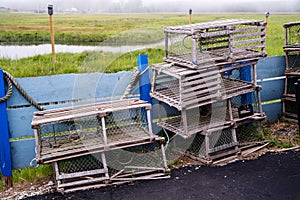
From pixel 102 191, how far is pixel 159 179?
0.71 meters

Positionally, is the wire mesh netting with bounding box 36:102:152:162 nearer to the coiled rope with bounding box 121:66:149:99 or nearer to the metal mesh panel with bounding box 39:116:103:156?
the metal mesh panel with bounding box 39:116:103:156

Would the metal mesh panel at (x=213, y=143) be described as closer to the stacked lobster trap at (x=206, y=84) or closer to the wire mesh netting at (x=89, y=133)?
the stacked lobster trap at (x=206, y=84)

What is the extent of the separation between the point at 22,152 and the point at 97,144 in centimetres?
109

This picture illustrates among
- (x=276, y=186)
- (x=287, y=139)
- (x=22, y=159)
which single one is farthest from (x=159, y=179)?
(x=287, y=139)

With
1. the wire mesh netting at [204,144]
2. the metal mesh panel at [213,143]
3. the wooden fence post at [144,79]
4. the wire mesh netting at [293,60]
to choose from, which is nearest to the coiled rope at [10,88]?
Result: the wooden fence post at [144,79]

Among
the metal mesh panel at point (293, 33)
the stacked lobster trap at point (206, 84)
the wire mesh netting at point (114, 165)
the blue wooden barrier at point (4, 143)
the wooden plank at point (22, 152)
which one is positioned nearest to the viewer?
Result: the wire mesh netting at point (114, 165)

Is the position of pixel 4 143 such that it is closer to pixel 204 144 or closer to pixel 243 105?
pixel 204 144

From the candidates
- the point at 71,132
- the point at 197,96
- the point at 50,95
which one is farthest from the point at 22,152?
the point at 197,96

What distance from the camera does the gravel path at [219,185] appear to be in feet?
14.2

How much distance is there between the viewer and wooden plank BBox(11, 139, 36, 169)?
496 cm

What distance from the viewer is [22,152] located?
16.4 feet

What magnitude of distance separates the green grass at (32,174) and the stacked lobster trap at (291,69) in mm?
3913

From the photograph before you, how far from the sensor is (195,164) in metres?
5.16

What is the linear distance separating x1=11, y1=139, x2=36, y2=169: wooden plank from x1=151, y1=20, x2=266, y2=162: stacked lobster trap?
67.3 inches
